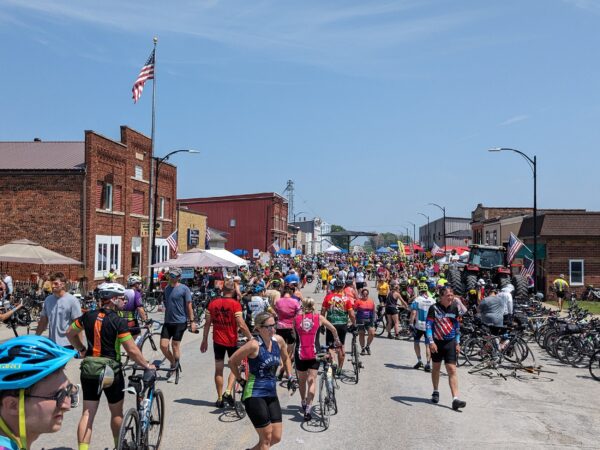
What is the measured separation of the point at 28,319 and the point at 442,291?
13.7 m

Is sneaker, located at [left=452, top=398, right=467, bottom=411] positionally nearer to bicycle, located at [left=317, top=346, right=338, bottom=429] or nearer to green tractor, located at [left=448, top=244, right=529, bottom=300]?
bicycle, located at [left=317, top=346, right=338, bottom=429]

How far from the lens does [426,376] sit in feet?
38.6

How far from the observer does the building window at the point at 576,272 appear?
3181 centimetres

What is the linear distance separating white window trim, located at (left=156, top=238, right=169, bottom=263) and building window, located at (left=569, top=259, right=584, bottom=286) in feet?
85.7

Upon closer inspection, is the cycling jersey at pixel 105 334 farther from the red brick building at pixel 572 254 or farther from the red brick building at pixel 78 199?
the red brick building at pixel 572 254

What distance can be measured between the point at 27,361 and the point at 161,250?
1499 inches

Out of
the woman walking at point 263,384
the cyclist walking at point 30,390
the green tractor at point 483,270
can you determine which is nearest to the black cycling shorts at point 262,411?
the woman walking at point 263,384

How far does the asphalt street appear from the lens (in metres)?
7.23

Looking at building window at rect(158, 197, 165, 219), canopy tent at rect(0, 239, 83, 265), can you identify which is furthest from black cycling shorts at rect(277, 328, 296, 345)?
building window at rect(158, 197, 165, 219)

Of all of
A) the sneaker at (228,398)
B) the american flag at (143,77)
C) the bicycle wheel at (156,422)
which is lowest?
the sneaker at (228,398)

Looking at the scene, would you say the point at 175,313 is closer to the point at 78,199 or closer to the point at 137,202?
the point at 78,199

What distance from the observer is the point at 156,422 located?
643 cm

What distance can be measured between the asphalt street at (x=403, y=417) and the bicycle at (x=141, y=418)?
2.70 ft

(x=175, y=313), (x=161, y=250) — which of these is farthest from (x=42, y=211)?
(x=175, y=313)
